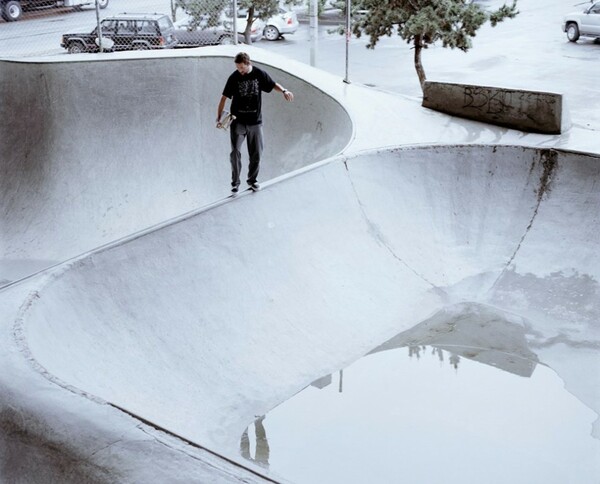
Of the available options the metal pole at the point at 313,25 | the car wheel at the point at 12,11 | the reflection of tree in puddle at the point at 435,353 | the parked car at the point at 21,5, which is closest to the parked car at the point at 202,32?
the metal pole at the point at 313,25

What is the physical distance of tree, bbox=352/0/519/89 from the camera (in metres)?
15.2

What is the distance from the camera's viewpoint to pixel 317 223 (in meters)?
9.41

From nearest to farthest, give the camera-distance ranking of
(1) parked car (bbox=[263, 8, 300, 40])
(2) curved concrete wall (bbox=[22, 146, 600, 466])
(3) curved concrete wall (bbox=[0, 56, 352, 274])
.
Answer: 1. (2) curved concrete wall (bbox=[22, 146, 600, 466])
2. (3) curved concrete wall (bbox=[0, 56, 352, 274])
3. (1) parked car (bbox=[263, 8, 300, 40])

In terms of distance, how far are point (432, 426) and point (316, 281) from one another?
7.96 feet

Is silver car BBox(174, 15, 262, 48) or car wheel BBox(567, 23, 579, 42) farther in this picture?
car wheel BBox(567, 23, 579, 42)

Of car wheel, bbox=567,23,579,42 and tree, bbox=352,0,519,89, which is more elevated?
tree, bbox=352,0,519,89

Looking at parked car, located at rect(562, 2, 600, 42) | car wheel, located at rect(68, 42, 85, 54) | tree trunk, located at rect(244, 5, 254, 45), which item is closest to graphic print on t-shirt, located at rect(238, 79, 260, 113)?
car wheel, located at rect(68, 42, 85, 54)

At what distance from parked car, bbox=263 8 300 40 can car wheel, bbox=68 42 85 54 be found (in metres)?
9.74

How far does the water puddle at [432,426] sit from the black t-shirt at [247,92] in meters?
2.95

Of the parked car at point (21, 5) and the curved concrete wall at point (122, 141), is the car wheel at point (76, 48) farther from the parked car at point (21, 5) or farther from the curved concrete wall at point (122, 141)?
the curved concrete wall at point (122, 141)

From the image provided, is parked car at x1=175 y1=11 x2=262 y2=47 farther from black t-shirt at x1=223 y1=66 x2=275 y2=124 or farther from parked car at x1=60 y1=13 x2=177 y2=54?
black t-shirt at x1=223 y1=66 x2=275 y2=124

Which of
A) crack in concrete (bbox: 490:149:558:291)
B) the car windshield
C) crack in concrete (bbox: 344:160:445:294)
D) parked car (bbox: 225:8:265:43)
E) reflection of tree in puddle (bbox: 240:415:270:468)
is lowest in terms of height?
reflection of tree in puddle (bbox: 240:415:270:468)

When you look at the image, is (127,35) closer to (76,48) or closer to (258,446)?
(76,48)

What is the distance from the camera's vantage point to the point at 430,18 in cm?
1521
